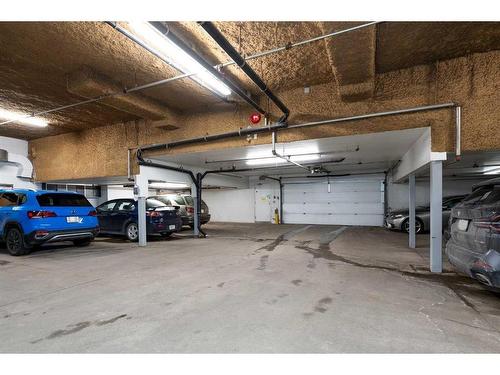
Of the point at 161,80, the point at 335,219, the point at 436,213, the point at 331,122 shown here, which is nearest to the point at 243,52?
the point at 161,80

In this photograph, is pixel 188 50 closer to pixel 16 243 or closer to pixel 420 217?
pixel 16 243

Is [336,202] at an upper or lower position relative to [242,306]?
upper

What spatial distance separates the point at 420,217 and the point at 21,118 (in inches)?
506

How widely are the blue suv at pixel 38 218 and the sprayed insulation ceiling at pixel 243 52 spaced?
2317 millimetres

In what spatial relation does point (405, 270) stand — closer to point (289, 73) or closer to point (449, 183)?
point (289, 73)

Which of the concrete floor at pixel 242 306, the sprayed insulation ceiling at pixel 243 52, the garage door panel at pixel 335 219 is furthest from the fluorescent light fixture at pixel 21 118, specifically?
the garage door panel at pixel 335 219

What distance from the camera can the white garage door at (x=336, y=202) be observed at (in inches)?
483

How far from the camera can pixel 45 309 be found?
2971 mm

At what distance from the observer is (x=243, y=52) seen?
396 cm

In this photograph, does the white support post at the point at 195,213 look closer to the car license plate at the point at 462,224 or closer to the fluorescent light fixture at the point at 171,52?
the fluorescent light fixture at the point at 171,52

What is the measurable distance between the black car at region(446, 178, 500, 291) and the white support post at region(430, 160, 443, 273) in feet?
Result: 2.05
